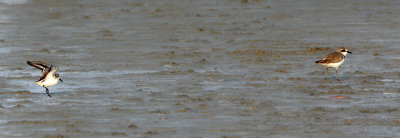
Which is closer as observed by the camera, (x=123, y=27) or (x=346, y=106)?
(x=346, y=106)

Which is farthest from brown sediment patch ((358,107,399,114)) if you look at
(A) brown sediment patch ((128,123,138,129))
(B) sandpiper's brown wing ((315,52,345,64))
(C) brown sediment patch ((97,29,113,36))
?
(C) brown sediment patch ((97,29,113,36))

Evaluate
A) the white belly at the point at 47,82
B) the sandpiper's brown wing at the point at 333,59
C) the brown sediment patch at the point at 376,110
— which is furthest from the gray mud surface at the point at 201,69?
the sandpiper's brown wing at the point at 333,59

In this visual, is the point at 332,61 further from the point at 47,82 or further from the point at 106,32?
the point at 106,32

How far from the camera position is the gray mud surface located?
585 inches

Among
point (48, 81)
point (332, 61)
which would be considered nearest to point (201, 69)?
point (332, 61)

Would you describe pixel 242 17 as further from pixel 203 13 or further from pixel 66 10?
pixel 66 10

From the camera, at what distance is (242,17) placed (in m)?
31.0

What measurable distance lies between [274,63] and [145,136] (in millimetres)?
8484

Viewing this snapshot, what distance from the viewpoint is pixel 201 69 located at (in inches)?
829

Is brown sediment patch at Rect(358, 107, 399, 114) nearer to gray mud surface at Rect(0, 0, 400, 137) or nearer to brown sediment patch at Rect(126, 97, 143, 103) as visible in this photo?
gray mud surface at Rect(0, 0, 400, 137)

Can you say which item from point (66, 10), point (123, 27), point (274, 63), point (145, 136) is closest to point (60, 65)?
point (274, 63)

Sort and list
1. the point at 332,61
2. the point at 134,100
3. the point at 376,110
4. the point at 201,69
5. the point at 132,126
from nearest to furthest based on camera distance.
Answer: the point at 132,126 < the point at 376,110 < the point at 134,100 < the point at 332,61 < the point at 201,69

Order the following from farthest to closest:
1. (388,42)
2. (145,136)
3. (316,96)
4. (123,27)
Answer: (123,27), (388,42), (316,96), (145,136)

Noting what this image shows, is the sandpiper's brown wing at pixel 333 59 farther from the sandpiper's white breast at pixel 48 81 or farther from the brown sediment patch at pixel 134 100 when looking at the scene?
the sandpiper's white breast at pixel 48 81
